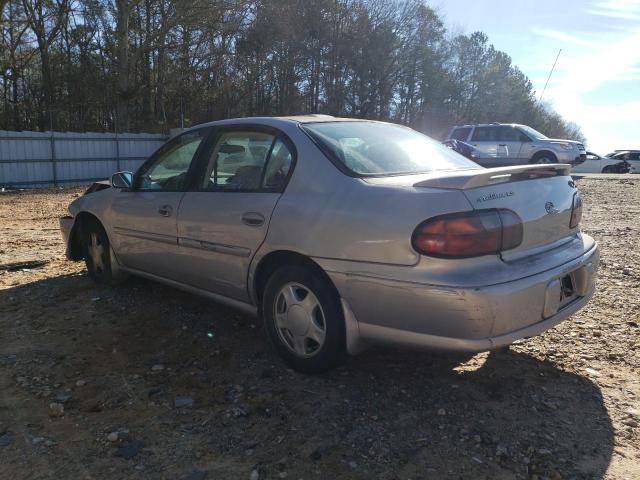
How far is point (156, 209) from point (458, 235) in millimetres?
2532

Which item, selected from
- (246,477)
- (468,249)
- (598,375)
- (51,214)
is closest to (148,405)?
(246,477)

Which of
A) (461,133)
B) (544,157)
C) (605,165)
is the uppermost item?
(461,133)

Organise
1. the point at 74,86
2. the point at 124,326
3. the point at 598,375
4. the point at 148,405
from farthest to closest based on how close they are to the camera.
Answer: the point at 74,86, the point at 124,326, the point at 598,375, the point at 148,405

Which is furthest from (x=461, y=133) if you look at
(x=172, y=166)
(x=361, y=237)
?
(x=361, y=237)

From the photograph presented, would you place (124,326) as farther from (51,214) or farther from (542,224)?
(51,214)

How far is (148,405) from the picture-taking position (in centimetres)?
296

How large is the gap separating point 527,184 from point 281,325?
64.8 inches

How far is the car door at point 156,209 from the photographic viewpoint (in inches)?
161

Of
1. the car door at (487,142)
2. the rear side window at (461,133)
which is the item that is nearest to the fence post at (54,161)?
the rear side window at (461,133)

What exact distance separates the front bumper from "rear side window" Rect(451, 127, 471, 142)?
16.5 metres

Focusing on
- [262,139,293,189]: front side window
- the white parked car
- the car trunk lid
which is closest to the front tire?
[262,139,293,189]: front side window

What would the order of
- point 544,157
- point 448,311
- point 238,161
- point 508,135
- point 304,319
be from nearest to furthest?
point 448,311 → point 304,319 → point 238,161 → point 544,157 → point 508,135

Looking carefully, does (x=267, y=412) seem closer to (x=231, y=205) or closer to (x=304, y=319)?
(x=304, y=319)

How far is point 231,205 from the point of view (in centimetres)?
354
